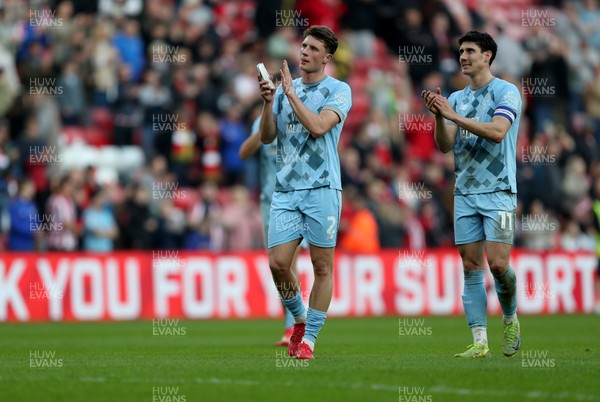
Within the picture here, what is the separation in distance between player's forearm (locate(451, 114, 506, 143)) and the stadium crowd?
1143 centimetres

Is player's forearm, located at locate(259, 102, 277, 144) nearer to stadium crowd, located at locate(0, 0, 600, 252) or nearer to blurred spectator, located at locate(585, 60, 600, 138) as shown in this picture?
stadium crowd, located at locate(0, 0, 600, 252)

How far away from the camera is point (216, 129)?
930 inches

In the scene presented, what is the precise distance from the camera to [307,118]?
34.7 feet

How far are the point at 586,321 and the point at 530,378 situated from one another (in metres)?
11.7

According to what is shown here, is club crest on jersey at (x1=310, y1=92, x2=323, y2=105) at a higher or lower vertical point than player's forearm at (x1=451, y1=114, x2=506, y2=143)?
higher

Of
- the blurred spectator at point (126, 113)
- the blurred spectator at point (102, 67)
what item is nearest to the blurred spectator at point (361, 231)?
the blurred spectator at point (126, 113)

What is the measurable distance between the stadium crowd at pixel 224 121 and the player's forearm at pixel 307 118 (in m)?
10.8

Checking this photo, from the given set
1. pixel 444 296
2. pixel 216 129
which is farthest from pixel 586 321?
pixel 216 129

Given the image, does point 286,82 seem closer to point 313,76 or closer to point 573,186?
point 313,76

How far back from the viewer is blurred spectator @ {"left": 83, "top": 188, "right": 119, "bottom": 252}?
2145 cm

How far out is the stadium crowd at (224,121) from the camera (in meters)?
21.9

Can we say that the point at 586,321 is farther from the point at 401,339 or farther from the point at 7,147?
the point at 7,147

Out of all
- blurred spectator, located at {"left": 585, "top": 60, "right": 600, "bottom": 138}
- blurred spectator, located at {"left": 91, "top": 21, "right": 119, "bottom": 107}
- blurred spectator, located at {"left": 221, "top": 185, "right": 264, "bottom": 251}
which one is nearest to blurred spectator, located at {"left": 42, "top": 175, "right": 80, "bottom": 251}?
blurred spectator, located at {"left": 91, "top": 21, "right": 119, "bottom": 107}

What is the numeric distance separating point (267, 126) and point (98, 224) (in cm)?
1116
